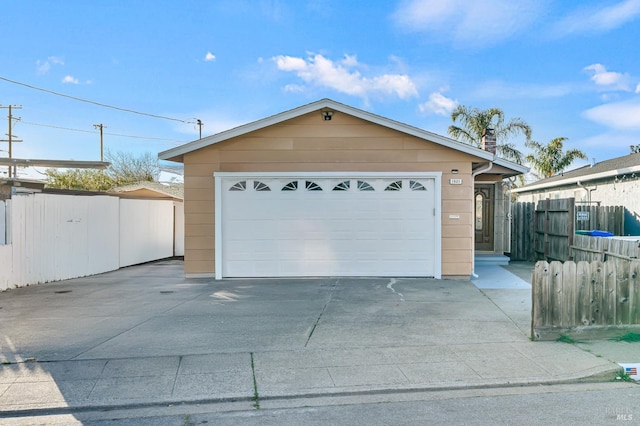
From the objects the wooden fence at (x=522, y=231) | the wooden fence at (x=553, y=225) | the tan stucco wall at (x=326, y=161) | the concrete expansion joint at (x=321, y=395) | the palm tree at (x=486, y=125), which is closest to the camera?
the concrete expansion joint at (x=321, y=395)

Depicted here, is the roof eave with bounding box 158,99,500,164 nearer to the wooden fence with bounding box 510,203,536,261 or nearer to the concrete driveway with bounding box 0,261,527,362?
the concrete driveway with bounding box 0,261,527,362

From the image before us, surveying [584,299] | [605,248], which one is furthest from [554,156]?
[584,299]

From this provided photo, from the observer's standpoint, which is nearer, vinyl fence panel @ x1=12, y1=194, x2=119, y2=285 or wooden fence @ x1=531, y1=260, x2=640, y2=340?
wooden fence @ x1=531, y1=260, x2=640, y2=340

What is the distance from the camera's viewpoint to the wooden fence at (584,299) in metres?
5.81

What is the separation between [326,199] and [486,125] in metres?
16.5

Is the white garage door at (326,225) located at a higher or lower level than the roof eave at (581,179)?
lower

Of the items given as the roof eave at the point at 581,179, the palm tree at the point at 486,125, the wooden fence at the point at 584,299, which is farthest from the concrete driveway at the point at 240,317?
the palm tree at the point at 486,125

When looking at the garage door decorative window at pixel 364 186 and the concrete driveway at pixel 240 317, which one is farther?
the garage door decorative window at pixel 364 186

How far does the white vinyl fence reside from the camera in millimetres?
10203

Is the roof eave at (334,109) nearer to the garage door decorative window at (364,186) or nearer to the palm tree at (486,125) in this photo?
the garage door decorative window at (364,186)

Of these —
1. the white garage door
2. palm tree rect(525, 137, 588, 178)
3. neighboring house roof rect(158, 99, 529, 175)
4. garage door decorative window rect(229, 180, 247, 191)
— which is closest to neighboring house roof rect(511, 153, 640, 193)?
palm tree rect(525, 137, 588, 178)

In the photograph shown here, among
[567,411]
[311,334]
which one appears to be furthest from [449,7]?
[567,411]

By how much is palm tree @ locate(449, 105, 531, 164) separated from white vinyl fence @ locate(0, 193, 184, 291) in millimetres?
16596

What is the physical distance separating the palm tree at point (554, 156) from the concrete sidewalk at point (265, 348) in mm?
20638
